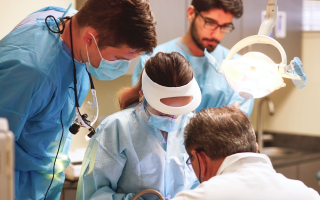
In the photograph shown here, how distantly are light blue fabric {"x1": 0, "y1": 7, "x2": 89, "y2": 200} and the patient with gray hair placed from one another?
1.86 ft

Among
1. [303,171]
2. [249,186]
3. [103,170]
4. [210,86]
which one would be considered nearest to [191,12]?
[210,86]

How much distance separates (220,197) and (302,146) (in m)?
3.06

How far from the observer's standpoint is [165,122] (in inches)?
57.4

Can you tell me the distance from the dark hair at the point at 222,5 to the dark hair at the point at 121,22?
862 mm

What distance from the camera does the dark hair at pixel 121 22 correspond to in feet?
4.17

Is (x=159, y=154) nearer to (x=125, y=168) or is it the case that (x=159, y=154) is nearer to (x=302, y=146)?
(x=125, y=168)

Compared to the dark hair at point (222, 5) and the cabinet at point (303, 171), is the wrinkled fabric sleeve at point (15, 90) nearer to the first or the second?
the dark hair at point (222, 5)

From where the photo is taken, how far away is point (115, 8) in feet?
4.17

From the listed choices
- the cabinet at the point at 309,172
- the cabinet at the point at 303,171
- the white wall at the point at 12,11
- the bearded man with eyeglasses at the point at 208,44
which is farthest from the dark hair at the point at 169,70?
the cabinet at the point at 309,172

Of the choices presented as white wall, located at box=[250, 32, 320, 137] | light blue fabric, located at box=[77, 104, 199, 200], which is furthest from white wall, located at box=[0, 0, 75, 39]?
white wall, located at box=[250, 32, 320, 137]

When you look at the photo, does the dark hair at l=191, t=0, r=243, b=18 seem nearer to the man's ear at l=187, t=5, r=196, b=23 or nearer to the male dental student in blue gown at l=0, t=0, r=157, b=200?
the man's ear at l=187, t=5, r=196, b=23

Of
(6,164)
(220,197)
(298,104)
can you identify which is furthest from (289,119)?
(6,164)

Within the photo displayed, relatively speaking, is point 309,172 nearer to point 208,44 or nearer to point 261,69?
point 208,44

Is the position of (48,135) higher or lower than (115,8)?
lower
